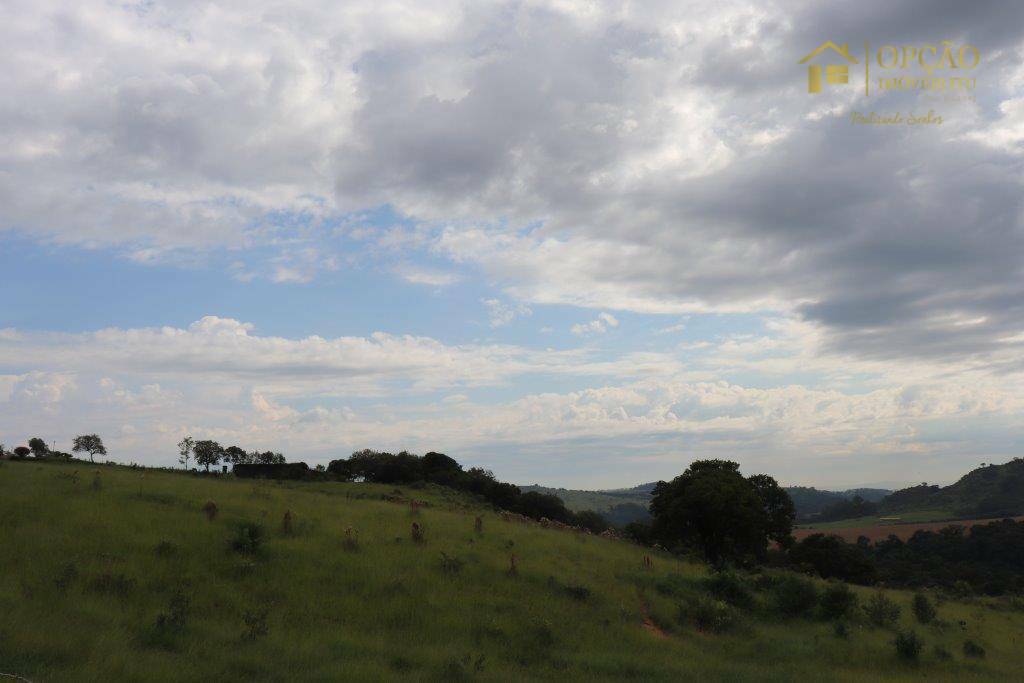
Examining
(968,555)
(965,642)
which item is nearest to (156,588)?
(965,642)

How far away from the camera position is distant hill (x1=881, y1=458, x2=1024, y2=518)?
143375 mm

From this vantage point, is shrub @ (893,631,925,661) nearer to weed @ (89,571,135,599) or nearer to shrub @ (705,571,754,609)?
shrub @ (705,571,754,609)

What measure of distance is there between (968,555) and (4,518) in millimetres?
106405

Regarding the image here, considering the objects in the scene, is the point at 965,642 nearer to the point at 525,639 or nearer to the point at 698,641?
the point at 698,641

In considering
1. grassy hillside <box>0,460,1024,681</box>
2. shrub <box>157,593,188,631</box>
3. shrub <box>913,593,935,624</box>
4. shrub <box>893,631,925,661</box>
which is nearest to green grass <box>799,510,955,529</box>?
shrub <box>913,593,935,624</box>

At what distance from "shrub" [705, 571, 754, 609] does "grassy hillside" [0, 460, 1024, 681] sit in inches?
16.1

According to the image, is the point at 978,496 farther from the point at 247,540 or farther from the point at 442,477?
the point at 247,540

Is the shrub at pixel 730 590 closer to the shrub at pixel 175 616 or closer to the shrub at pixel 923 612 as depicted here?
the shrub at pixel 923 612

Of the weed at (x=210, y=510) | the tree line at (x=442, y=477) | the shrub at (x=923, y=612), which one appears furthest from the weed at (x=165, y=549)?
the tree line at (x=442, y=477)

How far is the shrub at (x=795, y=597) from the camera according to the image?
28.2 metres

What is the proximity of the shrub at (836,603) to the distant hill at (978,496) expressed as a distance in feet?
435

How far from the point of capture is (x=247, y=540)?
22.0m

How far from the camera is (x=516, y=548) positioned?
29141 mm

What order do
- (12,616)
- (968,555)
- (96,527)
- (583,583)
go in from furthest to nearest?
(968,555) → (583,583) → (96,527) → (12,616)
